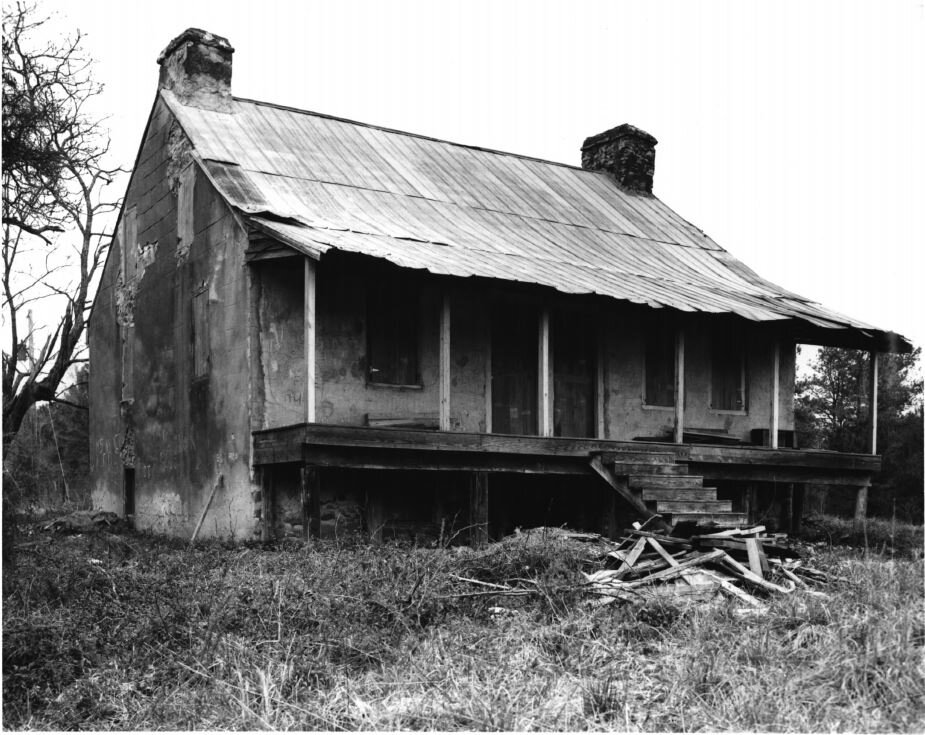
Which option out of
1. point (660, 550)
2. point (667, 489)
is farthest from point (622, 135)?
point (660, 550)

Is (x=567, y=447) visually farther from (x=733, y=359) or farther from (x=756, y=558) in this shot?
(x=733, y=359)

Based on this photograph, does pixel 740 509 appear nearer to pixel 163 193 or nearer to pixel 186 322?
pixel 186 322

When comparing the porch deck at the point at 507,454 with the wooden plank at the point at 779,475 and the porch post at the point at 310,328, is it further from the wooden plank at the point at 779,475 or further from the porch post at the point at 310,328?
the porch post at the point at 310,328

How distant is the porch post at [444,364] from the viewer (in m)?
13.4

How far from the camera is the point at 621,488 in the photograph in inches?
548

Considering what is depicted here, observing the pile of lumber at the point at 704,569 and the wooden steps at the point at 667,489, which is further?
the wooden steps at the point at 667,489

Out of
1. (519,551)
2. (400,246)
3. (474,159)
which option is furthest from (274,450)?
(474,159)

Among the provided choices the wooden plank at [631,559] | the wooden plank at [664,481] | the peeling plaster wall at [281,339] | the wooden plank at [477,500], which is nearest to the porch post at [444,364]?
the wooden plank at [477,500]

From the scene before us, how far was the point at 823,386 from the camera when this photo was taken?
32.2m

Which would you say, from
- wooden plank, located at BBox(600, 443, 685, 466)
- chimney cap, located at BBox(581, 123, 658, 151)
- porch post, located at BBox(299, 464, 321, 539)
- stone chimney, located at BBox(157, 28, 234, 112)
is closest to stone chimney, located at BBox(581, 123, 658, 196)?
chimney cap, located at BBox(581, 123, 658, 151)

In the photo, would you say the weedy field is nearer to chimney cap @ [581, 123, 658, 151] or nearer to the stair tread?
the stair tread

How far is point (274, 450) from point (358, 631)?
555 centimetres

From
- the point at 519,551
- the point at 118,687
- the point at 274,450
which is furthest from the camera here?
the point at 274,450

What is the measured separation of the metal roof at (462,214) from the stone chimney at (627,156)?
2.82ft
